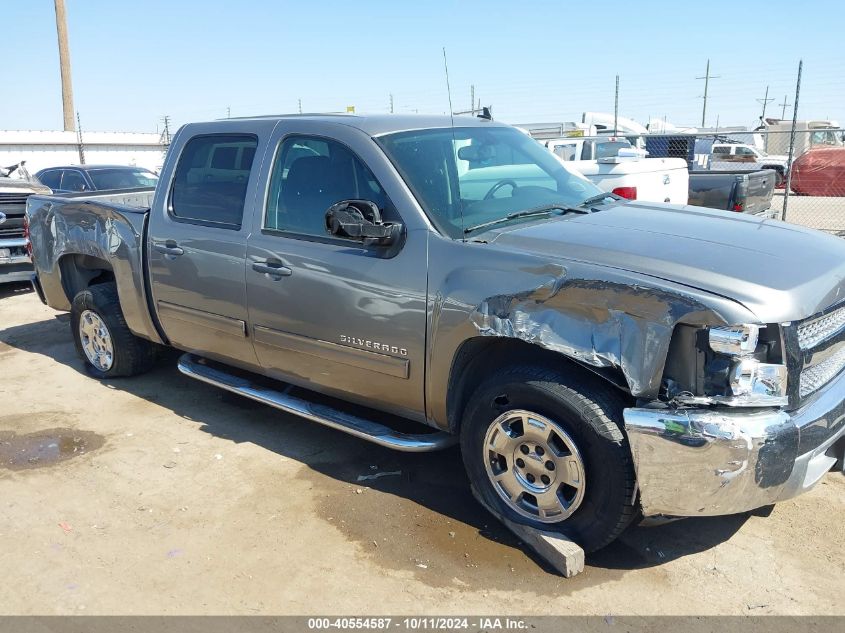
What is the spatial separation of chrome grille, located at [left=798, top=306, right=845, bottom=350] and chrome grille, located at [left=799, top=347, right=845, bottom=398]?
0.36ft

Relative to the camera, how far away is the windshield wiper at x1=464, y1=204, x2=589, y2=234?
3591 mm

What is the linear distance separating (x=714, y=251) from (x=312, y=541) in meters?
2.28

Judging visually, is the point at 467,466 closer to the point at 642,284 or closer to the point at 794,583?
the point at 642,284

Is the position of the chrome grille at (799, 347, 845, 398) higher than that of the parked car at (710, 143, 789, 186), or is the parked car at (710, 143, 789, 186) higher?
the parked car at (710, 143, 789, 186)

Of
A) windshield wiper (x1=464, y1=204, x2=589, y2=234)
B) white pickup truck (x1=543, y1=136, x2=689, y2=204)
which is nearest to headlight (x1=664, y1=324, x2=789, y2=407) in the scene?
windshield wiper (x1=464, y1=204, x2=589, y2=234)

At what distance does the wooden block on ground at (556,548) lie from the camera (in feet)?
10.2

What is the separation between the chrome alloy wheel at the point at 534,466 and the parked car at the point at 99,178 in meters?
10.2

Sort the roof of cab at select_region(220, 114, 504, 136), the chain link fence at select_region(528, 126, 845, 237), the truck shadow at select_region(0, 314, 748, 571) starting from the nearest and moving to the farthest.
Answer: the truck shadow at select_region(0, 314, 748, 571)
the roof of cab at select_region(220, 114, 504, 136)
the chain link fence at select_region(528, 126, 845, 237)

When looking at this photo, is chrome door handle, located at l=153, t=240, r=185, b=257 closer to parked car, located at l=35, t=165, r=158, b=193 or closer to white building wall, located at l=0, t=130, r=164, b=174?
parked car, located at l=35, t=165, r=158, b=193

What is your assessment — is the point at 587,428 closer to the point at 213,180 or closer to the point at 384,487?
the point at 384,487

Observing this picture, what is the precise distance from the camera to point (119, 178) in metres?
12.4

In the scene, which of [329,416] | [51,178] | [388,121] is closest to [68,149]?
[51,178]

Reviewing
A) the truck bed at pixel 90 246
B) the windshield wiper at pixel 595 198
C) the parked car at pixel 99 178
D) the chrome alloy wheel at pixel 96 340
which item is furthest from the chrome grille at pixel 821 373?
the parked car at pixel 99 178

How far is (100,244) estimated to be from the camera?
17.6 ft
